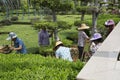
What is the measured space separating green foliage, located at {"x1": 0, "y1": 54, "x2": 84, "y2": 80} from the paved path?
511mm

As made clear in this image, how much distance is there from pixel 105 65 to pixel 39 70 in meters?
1.19

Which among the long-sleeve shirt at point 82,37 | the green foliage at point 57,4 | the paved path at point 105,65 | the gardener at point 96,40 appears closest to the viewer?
the paved path at point 105,65

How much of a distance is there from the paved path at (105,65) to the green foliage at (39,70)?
1.68ft

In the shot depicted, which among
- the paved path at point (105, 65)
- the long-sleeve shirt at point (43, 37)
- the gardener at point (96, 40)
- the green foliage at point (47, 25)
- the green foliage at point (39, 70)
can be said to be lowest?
the long-sleeve shirt at point (43, 37)

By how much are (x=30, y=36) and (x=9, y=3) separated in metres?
10.7

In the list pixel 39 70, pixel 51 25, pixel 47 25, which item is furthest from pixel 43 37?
pixel 39 70

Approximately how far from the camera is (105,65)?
132 inches

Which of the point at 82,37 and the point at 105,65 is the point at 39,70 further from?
the point at 82,37

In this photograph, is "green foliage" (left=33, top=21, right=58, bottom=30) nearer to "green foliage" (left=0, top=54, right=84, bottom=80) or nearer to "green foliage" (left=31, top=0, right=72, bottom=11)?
"green foliage" (left=31, top=0, right=72, bottom=11)

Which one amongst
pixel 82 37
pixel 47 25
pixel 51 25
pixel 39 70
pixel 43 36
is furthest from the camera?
pixel 51 25

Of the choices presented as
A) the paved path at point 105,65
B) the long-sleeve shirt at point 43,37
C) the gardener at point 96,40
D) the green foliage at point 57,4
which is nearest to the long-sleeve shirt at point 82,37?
the long-sleeve shirt at point 43,37

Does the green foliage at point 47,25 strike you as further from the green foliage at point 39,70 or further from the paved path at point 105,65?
the paved path at point 105,65

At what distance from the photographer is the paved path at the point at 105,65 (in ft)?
10.2

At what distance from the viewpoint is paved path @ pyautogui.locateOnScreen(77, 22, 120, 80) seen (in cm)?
312
